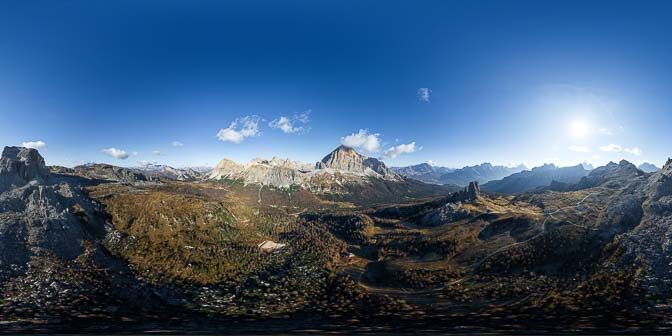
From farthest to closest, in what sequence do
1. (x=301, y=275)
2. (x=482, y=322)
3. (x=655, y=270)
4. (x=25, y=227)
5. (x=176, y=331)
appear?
(x=301, y=275) < (x=25, y=227) < (x=655, y=270) < (x=482, y=322) < (x=176, y=331)

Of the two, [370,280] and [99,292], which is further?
[370,280]

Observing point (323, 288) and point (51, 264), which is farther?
point (323, 288)

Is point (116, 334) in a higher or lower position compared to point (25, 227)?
lower

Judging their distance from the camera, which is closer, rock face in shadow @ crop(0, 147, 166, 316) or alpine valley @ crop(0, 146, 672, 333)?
alpine valley @ crop(0, 146, 672, 333)

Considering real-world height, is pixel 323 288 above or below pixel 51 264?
below

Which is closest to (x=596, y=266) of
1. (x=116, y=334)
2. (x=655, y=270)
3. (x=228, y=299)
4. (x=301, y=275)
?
(x=655, y=270)

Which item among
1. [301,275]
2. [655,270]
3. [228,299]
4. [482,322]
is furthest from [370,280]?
[655,270]

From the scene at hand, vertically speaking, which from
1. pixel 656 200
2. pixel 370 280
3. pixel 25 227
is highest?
pixel 656 200

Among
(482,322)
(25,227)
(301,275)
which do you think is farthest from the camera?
(301,275)

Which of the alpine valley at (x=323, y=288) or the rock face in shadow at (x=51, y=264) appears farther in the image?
the rock face in shadow at (x=51, y=264)

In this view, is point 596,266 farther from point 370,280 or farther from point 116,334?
point 116,334
